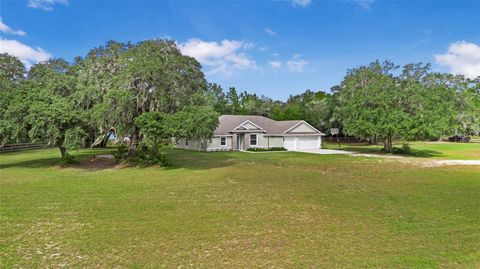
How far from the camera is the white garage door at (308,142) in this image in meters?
34.8

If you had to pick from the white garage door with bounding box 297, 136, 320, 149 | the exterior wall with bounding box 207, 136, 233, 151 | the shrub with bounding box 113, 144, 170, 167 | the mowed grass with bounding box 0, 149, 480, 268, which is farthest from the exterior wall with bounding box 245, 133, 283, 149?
the mowed grass with bounding box 0, 149, 480, 268

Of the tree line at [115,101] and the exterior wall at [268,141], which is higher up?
the tree line at [115,101]

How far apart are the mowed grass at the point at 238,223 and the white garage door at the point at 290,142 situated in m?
20.8

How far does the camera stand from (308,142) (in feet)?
116

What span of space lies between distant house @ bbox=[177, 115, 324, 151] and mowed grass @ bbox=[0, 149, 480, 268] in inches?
755

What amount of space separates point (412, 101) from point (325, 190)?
18.4 m

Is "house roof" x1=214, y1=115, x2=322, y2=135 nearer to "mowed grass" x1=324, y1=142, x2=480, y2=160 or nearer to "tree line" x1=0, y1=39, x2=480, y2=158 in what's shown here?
"mowed grass" x1=324, y1=142, x2=480, y2=160

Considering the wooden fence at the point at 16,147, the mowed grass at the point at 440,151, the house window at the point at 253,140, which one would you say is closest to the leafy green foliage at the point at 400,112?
the mowed grass at the point at 440,151

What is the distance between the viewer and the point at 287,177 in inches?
559

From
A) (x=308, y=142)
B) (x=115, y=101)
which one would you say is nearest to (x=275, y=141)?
(x=308, y=142)

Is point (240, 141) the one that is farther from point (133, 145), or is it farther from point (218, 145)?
point (133, 145)

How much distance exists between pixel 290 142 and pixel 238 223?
2781 centimetres

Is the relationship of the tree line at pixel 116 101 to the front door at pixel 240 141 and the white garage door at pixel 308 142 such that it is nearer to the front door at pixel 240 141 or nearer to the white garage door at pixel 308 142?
the front door at pixel 240 141

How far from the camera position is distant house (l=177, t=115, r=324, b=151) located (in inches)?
1276
